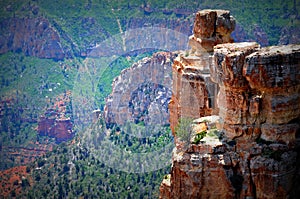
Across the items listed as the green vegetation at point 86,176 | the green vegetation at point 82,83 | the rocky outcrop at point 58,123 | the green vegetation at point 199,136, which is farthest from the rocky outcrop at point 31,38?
the green vegetation at point 199,136

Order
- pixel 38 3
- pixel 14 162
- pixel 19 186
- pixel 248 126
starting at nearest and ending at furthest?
1. pixel 248 126
2. pixel 19 186
3. pixel 14 162
4. pixel 38 3

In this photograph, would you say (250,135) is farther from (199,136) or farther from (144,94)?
(144,94)

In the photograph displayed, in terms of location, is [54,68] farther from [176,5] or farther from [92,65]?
[176,5]

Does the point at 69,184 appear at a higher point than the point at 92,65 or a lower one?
lower

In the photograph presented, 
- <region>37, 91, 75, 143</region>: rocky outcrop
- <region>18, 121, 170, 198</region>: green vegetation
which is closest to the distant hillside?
<region>37, 91, 75, 143</region>: rocky outcrop

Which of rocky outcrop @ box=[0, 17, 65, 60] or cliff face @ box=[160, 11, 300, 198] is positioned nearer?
cliff face @ box=[160, 11, 300, 198]

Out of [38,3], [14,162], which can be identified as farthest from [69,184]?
[38,3]

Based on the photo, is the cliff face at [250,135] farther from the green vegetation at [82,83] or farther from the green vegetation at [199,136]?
the green vegetation at [82,83]

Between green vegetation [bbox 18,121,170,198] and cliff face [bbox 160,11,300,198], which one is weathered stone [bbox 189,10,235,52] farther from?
green vegetation [bbox 18,121,170,198]
